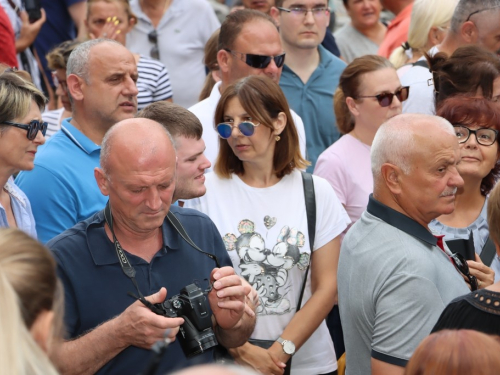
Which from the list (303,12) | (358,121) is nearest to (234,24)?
(303,12)

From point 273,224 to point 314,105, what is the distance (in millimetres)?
1985

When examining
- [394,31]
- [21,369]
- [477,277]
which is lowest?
[394,31]

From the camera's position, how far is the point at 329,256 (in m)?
4.31

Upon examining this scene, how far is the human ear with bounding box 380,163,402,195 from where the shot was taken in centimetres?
352

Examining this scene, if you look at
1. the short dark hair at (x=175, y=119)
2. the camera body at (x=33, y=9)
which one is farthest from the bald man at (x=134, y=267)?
the camera body at (x=33, y=9)

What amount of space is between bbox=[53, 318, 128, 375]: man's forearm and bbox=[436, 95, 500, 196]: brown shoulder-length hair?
2.31 m

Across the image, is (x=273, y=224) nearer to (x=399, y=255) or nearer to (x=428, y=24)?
(x=399, y=255)

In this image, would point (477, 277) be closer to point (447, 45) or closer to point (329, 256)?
point (329, 256)

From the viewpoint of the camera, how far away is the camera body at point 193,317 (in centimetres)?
316

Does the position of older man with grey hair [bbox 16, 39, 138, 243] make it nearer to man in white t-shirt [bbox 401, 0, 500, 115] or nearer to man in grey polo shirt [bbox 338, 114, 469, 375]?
man in grey polo shirt [bbox 338, 114, 469, 375]

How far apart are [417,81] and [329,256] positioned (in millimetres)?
1853

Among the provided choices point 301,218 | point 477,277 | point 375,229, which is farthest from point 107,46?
point 477,277

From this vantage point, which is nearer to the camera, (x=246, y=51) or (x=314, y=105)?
(x=246, y=51)

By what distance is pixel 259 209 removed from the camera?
14.1ft
